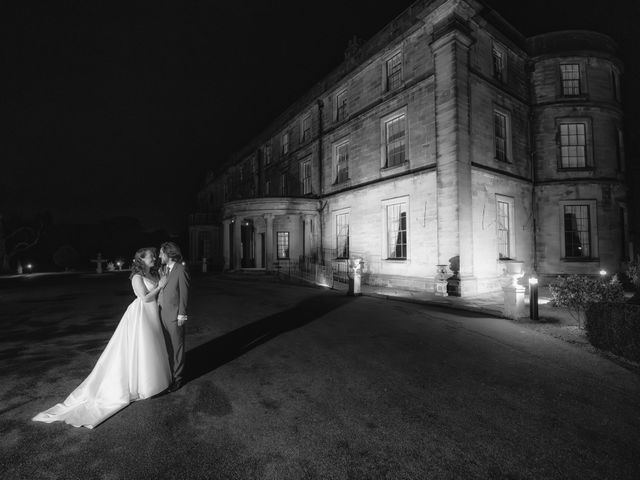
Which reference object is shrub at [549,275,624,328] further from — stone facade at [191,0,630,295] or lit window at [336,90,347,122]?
lit window at [336,90,347,122]

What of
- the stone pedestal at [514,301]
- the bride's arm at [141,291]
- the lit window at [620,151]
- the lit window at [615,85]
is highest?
the lit window at [615,85]

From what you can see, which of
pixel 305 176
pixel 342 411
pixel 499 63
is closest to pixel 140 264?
pixel 342 411

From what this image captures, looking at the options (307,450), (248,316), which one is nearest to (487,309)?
(248,316)

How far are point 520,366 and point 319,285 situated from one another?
1143 centimetres

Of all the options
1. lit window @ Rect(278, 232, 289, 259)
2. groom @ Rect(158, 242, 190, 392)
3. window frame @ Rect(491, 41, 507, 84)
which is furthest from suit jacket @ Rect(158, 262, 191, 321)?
lit window @ Rect(278, 232, 289, 259)

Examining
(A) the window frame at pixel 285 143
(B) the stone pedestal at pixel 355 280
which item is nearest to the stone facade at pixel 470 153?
(B) the stone pedestal at pixel 355 280

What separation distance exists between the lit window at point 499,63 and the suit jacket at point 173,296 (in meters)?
16.0

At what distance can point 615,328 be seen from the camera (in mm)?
5508

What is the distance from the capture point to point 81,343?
20.8 feet

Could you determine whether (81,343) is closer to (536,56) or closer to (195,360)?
(195,360)

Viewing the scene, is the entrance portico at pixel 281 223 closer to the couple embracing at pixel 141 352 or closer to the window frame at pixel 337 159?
the window frame at pixel 337 159

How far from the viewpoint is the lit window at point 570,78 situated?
52.2ft

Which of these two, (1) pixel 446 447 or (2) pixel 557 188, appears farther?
(2) pixel 557 188

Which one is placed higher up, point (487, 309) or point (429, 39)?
point (429, 39)
